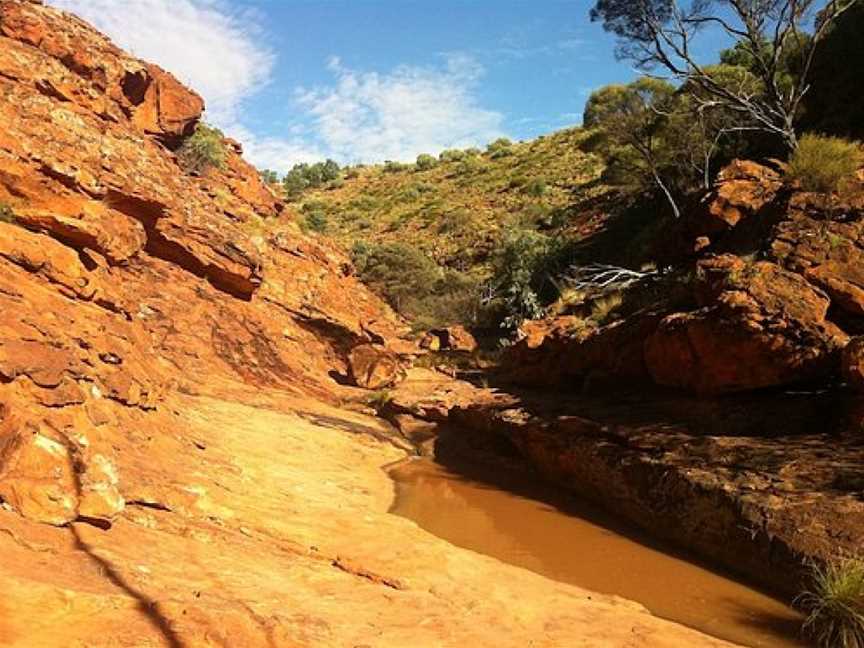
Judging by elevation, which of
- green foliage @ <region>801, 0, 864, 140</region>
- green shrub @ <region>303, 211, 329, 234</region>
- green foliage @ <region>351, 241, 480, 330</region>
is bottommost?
green foliage @ <region>351, 241, 480, 330</region>

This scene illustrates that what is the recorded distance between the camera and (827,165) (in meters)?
11.6

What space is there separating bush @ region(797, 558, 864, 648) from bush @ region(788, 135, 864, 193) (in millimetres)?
7397

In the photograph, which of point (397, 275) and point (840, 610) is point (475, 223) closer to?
point (397, 275)

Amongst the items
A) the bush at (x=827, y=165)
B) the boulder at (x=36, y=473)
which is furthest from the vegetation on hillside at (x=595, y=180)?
the boulder at (x=36, y=473)

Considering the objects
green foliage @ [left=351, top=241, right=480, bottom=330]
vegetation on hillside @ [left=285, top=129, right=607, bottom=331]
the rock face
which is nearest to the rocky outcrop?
the rock face

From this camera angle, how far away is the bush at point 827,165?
11476 mm

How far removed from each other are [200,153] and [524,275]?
47.1ft

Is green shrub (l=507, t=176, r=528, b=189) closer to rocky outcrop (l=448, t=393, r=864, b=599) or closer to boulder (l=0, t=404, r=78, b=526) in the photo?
rocky outcrop (l=448, t=393, r=864, b=599)

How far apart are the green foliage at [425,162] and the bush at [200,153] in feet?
117

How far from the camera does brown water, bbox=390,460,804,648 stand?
23.0ft

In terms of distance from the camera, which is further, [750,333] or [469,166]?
[469,166]

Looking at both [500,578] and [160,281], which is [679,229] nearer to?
[500,578]

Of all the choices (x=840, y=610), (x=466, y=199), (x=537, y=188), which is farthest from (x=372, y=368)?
(x=466, y=199)

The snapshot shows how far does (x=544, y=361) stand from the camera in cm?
1659
